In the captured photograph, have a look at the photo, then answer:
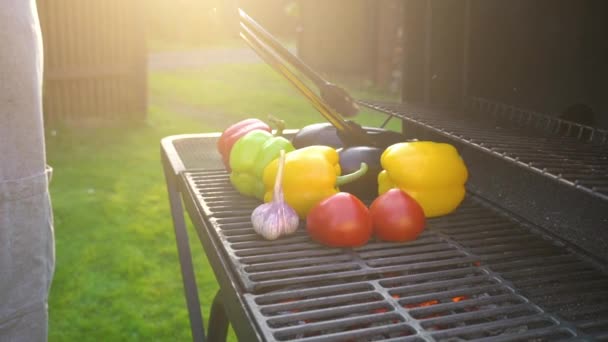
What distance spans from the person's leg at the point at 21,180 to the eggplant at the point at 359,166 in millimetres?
726

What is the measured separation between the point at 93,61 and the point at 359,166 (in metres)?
6.66

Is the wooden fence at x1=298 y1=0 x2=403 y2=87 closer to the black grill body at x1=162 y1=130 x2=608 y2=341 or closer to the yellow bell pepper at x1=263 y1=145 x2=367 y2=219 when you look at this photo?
the yellow bell pepper at x1=263 y1=145 x2=367 y2=219

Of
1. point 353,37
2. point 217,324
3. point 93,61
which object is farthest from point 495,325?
point 353,37

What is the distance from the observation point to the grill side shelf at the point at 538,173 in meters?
1.21

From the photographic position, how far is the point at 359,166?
5.32 ft


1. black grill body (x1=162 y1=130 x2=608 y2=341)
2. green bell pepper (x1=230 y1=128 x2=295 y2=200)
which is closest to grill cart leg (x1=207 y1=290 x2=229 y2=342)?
Answer: green bell pepper (x1=230 y1=128 x2=295 y2=200)

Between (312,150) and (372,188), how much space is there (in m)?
0.21

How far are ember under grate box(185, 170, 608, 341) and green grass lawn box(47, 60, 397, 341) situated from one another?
6.96 feet

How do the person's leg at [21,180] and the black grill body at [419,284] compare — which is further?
the person's leg at [21,180]

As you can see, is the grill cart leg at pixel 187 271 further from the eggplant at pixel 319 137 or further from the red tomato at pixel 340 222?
the red tomato at pixel 340 222

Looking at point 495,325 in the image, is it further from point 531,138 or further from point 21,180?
point 21,180

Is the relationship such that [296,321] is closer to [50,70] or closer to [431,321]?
[431,321]

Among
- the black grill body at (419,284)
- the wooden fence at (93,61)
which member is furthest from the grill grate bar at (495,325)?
the wooden fence at (93,61)

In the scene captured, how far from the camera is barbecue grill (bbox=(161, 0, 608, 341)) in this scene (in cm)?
108
